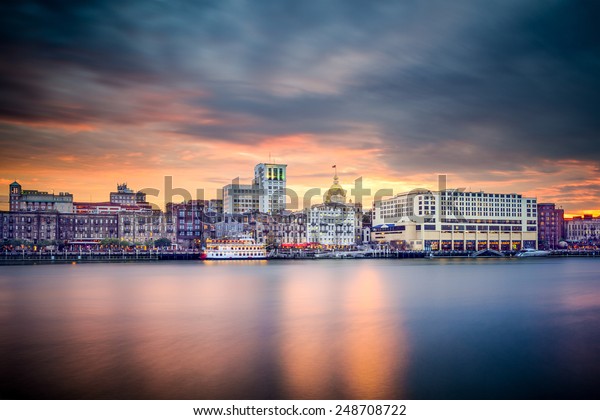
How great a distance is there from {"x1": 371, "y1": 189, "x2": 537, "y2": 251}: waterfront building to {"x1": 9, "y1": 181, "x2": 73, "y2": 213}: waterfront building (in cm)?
6672

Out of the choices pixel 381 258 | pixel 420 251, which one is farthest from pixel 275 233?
pixel 420 251

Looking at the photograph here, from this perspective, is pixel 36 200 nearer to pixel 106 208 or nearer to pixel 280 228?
pixel 106 208

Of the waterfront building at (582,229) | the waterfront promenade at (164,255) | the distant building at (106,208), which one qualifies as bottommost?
the waterfront promenade at (164,255)

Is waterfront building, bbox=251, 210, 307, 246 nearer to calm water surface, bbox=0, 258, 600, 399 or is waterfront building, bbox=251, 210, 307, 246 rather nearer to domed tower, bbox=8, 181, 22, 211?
domed tower, bbox=8, 181, 22, 211

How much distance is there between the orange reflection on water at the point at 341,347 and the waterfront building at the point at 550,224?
111847mm

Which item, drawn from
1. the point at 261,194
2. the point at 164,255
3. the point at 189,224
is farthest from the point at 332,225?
the point at 164,255

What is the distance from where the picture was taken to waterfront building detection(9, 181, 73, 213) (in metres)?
107

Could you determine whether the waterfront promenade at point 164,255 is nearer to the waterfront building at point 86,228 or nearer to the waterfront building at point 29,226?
the waterfront building at point 29,226

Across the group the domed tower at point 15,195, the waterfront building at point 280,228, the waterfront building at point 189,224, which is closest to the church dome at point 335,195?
the waterfront building at point 280,228

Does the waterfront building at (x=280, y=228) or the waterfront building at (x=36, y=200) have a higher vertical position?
the waterfront building at (x=36, y=200)

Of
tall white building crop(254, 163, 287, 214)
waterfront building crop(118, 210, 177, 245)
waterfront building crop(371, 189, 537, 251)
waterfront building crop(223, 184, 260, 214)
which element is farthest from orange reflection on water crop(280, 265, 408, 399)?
tall white building crop(254, 163, 287, 214)

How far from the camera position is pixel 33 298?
31.8m

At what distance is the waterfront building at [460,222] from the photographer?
4336 inches
